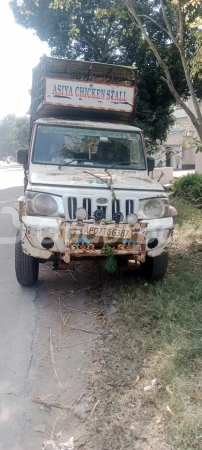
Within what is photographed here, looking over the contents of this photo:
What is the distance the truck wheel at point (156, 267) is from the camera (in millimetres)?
4918

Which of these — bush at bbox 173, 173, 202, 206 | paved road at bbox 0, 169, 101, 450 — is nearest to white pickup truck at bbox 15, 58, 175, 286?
paved road at bbox 0, 169, 101, 450

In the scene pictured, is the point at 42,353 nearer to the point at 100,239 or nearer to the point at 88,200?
the point at 100,239

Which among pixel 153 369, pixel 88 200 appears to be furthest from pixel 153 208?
pixel 153 369

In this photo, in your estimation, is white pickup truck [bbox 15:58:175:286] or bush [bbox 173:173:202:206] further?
bush [bbox 173:173:202:206]

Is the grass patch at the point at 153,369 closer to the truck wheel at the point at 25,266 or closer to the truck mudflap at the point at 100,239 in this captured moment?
the truck mudflap at the point at 100,239

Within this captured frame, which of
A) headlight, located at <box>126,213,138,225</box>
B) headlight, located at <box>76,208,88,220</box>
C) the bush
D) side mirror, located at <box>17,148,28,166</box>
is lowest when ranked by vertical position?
the bush

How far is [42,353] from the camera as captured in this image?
375 centimetres

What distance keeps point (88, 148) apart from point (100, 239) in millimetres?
1867

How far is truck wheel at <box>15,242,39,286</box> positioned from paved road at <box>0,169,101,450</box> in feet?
0.66

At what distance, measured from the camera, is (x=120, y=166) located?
566 centimetres

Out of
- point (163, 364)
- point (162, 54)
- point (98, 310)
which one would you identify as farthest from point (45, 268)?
point (162, 54)

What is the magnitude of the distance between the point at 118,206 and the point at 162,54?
31.2ft

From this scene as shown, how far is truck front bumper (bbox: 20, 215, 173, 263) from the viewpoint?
418 centimetres

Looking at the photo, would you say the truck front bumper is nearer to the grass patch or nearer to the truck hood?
the truck hood
